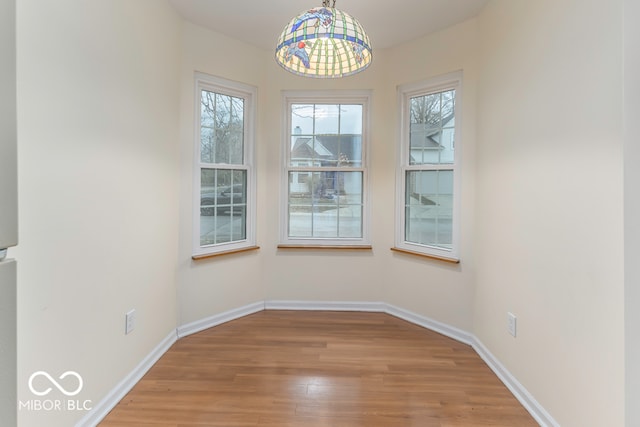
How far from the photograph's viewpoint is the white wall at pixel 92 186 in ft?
4.39

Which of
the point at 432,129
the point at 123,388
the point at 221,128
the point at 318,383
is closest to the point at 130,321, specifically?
the point at 123,388

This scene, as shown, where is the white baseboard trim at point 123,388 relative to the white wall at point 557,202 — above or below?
below

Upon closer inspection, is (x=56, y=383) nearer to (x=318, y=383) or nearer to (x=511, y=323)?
(x=318, y=383)

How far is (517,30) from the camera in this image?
6.60ft

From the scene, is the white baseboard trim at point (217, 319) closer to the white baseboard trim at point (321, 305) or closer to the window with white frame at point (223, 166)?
the white baseboard trim at point (321, 305)

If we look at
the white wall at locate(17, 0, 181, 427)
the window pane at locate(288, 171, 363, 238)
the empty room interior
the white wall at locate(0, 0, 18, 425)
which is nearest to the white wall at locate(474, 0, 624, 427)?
the empty room interior

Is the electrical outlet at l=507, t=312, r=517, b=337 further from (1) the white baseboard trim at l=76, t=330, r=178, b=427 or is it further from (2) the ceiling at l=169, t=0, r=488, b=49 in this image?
(1) the white baseboard trim at l=76, t=330, r=178, b=427

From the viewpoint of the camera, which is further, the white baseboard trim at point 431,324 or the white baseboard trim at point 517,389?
the white baseboard trim at point 431,324

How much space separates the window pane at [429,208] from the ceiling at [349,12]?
3.96 ft

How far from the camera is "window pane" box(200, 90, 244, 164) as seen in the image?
113 inches

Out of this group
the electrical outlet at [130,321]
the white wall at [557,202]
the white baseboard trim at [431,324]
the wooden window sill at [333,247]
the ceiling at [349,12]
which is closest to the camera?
the white wall at [557,202]

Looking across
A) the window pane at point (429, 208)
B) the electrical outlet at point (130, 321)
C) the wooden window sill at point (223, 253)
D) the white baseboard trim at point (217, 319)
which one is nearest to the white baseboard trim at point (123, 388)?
the white baseboard trim at point (217, 319)

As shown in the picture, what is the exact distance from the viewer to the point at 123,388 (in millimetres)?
1933

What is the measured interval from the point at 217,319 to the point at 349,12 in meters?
2.76
